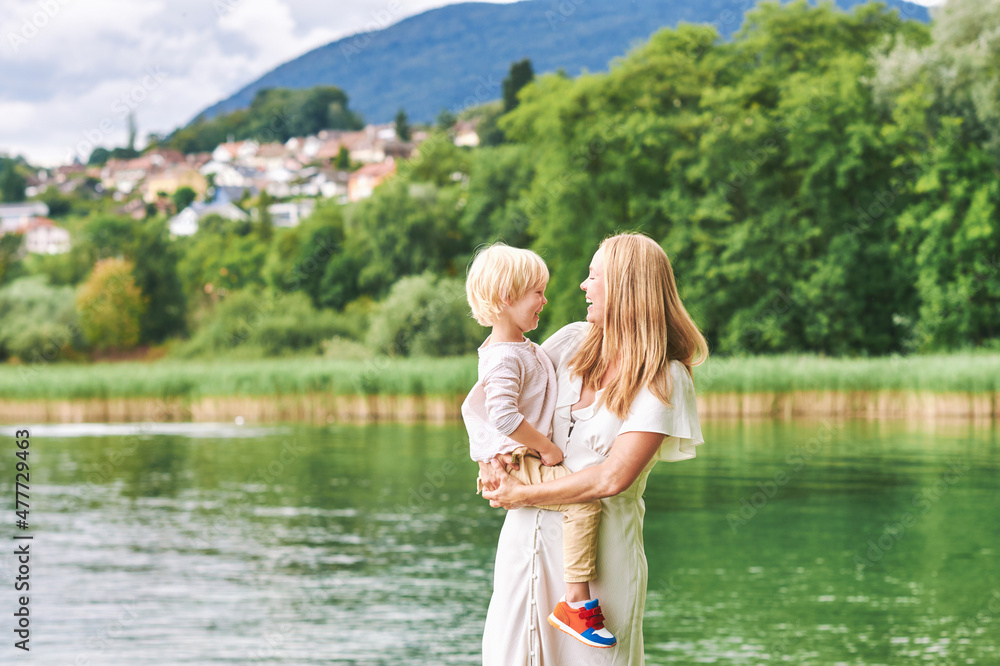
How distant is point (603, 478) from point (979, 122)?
34.2 meters

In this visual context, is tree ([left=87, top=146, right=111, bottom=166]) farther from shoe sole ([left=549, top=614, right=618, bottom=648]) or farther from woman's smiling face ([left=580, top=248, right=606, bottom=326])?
shoe sole ([left=549, top=614, right=618, bottom=648])

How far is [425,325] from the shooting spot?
126ft

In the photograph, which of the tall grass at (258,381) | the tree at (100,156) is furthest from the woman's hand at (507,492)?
the tree at (100,156)

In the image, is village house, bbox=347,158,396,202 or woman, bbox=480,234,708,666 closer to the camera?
woman, bbox=480,234,708,666

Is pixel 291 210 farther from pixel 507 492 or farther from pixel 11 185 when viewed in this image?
pixel 507 492

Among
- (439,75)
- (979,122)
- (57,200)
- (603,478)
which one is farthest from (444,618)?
(439,75)

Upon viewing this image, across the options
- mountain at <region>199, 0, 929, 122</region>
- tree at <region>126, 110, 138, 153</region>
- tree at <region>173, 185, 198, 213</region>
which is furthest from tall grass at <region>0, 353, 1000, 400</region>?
tree at <region>126, 110, 138, 153</region>

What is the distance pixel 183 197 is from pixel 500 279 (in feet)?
446

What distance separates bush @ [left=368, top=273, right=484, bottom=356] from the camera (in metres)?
37.7

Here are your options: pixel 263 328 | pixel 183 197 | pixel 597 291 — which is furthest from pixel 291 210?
pixel 597 291

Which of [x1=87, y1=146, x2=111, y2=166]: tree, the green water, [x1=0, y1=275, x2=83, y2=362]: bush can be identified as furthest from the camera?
[x1=87, y1=146, x2=111, y2=166]: tree

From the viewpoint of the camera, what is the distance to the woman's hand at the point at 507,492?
3146mm

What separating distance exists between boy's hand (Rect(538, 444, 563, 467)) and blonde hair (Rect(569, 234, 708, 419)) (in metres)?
0.17

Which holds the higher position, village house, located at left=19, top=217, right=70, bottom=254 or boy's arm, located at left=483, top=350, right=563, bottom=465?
village house, located at left=19, top=217, right=70, bottom=254
